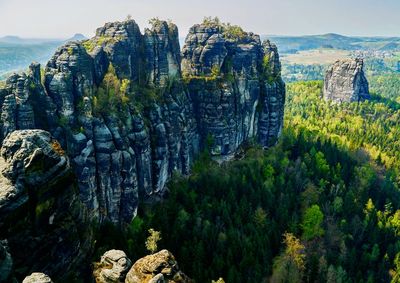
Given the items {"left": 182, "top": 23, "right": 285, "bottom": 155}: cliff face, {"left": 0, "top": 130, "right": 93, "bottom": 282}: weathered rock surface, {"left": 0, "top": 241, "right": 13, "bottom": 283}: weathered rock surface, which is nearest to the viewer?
{"left": 0, "top": 241, "right": 13, "bottom": 283}: weathered rock surface

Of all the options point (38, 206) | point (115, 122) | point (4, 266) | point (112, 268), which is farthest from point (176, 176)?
point (4, 266)

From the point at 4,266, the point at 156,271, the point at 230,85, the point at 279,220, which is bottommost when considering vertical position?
the point at 279,220

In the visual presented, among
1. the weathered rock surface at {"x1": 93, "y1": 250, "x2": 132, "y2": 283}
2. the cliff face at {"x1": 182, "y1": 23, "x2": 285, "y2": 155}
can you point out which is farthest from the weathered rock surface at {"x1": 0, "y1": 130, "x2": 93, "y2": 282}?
the cliff face at {"x1": 182, "y1": 23, "x2": 285, "y2": 155}

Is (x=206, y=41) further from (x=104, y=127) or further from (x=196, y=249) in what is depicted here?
(x=196, y=249)

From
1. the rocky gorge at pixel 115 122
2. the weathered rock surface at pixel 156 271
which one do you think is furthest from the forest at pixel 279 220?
the weathered rock surface at pixel 156 271

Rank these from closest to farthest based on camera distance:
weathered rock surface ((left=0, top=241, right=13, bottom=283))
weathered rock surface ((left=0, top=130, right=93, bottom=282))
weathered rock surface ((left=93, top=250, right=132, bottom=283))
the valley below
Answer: weathered rock surface ((left=0, top=241, right=13, bottom=283)), weathered rock surface ((left=0, top=130, right=93, bottom=282)), the valley below, weathered rock surface ((left=93, top=250, right=132, bottom=283))

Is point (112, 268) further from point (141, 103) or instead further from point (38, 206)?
point (141, 103)

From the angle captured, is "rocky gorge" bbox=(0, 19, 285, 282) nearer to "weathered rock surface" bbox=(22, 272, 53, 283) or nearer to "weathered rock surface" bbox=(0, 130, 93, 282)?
"weathered rock surface" bbox=(0, 130, 93, 282)
